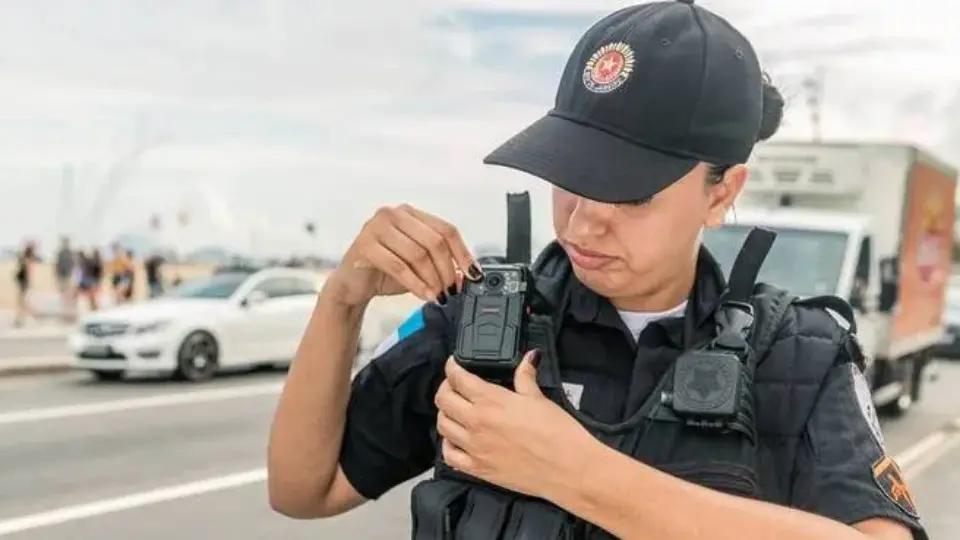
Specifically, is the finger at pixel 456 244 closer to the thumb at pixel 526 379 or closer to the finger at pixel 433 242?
the finger at pixel 433 242

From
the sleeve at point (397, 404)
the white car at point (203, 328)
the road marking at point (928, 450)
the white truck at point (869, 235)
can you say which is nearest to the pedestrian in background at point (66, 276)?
the white car at point (203, 328)

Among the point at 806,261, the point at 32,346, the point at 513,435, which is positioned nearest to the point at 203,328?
the point at 32,346

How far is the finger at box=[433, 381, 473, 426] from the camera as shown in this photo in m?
1.47

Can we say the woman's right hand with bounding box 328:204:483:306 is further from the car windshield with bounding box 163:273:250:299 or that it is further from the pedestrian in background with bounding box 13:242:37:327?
the pedestrian in background with bounding box 13:242:37:327

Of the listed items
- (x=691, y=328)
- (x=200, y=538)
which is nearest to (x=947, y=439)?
(x=200, y=538)

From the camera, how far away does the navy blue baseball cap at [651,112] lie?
1.57m

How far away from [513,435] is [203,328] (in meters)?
12.5

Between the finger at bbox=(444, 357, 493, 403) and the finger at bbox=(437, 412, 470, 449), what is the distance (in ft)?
0.12

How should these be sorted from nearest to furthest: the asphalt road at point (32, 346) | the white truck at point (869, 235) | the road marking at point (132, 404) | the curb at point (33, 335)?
the white truck at point (869, 235) < the road marking at point (132, 404) < the asphalt road at point (32, 346) < the curb at point (33, 335)

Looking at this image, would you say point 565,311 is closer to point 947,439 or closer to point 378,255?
point 378,255

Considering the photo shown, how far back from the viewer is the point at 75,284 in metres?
22.8

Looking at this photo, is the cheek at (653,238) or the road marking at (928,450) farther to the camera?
the road marking at (928,450)

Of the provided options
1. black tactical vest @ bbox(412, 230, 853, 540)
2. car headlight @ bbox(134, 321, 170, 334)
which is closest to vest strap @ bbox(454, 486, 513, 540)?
black tactical vest @ bbox(412, 230, 853, 540)

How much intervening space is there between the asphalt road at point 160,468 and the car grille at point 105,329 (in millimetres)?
565
